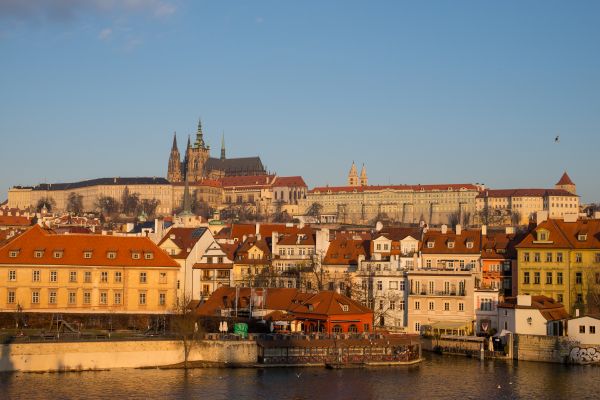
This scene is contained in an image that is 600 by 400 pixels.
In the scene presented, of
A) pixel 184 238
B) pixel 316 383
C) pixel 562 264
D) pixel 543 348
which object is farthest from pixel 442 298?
pixel 184 238

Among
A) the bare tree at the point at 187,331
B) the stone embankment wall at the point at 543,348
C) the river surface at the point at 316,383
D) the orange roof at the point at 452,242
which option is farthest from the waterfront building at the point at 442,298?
the bare tree at the point at 187,331

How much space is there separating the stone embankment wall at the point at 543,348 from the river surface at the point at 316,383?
8.25 ft

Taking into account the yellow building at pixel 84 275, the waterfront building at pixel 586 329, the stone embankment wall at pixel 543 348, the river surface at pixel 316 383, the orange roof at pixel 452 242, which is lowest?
the river surface at pixel 316 383

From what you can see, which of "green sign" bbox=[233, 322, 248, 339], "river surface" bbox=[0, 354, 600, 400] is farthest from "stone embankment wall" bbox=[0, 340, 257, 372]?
"green sign" bbox=[233, 322, 248, 339]

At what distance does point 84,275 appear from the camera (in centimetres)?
6800

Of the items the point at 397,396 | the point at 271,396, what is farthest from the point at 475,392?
the point at 271,396

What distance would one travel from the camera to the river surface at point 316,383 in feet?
153

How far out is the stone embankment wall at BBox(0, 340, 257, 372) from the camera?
51.2m

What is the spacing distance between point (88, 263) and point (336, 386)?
26.0 meters

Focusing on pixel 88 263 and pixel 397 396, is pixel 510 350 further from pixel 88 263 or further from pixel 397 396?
pixel 88 263

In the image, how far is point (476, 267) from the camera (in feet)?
231

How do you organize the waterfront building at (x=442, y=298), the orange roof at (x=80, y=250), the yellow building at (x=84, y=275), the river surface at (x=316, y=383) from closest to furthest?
the river surface at (x=316, y=383) < the waterfront building at (x=442, y=298) < the yellow building at (x=84, y=275) < the orange roof at (x=80, y=250)

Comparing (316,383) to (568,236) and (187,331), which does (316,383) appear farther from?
(568,236)

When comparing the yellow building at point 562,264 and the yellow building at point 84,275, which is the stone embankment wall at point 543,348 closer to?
the yellow building at point 562,264
